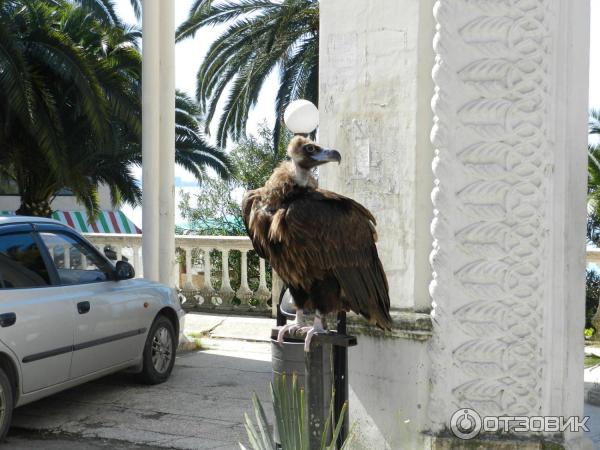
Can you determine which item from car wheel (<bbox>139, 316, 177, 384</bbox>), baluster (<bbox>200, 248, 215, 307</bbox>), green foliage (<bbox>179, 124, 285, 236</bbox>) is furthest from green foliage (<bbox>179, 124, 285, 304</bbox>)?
car wheel (<bbox>139, 316, 177, 384</bbox>)

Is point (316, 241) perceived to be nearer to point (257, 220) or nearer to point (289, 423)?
point (257, 220)

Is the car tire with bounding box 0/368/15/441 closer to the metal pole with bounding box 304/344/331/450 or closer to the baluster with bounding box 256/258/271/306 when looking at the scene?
the metal pole with bounding box 304/344/331/450

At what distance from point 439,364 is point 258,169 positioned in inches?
660

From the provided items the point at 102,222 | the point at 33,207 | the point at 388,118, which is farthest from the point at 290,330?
the point at 102,222

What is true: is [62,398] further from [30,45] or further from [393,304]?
[30,45]

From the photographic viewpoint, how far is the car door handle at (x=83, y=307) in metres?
6.48

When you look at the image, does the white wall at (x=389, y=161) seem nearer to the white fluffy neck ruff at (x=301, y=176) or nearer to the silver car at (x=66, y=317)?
the white fluffy neck ruff at (x=301, y=176)

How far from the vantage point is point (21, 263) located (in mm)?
6227

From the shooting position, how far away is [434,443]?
495cm

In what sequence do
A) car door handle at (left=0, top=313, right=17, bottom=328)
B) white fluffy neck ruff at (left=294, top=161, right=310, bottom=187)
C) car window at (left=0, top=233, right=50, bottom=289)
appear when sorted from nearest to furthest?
1. white fluffy neck ruff at (left=294, top=161, right=310, bottom=187)
2. car door handle at (left=0, top=313, right=17, bottom=328)
3. car window at (left=0, top=233, right=50, bottom=289)

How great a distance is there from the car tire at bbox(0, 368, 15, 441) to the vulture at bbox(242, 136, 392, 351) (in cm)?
241

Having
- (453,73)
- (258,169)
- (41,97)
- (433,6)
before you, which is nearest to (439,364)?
(453,73)

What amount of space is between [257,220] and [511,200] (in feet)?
5.29

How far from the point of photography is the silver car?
5828 millimetres
